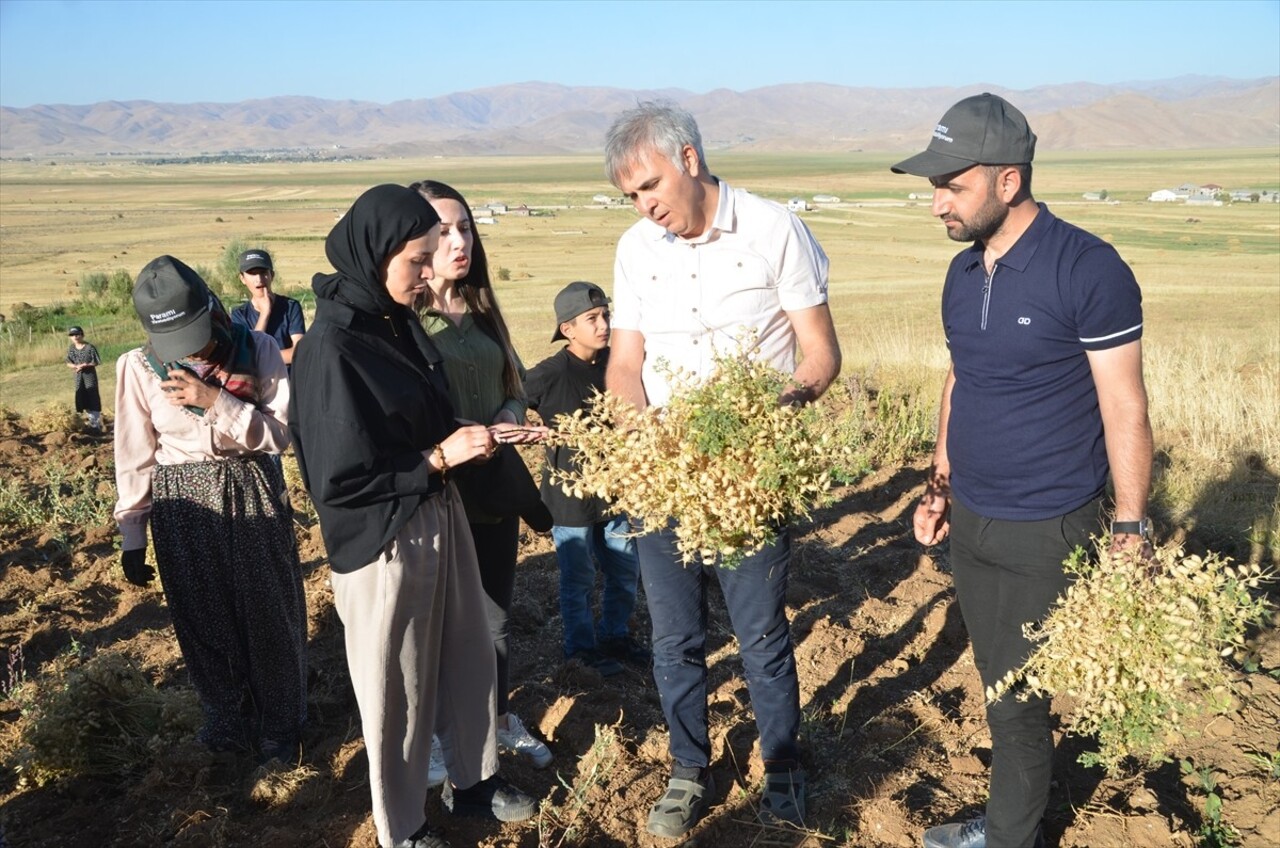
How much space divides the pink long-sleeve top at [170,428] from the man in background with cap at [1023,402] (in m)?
2.42

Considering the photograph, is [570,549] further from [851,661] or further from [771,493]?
[771,493]

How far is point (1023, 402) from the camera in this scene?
9.57 ft

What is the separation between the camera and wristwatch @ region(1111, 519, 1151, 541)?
9.04 feet

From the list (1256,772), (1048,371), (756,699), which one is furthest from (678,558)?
(1256,772)

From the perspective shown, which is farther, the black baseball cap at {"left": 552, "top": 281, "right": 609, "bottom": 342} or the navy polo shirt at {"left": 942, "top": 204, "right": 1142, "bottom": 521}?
the black baseball cap at {"left": 552, "top": 281, "right": 609, "bottom": 342}

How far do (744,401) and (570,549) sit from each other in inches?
89.0

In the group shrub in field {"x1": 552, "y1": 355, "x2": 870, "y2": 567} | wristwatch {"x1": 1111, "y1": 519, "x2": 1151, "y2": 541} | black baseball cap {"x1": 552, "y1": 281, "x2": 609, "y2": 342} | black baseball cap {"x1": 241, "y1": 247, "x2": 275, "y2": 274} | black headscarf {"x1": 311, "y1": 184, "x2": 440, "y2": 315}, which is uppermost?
black headscarf {"x1": 311, "y1": 184, "x2": 440, "y2": 315}

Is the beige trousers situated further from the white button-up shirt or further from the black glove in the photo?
the black glove

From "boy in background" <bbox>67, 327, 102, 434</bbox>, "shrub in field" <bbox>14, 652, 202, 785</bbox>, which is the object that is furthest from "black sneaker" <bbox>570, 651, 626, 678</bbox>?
"boy in background" <bbox>67, 327, 102, 434</bbox>

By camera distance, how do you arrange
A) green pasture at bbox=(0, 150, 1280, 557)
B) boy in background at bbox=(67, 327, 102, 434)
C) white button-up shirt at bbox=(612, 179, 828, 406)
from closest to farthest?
white button-up shirt at bbox=(612, 179, 828, 406), green pasture at bbox=(0, 150, 1280, 557), boy in background at bbox=(67, 327, 102, 434)

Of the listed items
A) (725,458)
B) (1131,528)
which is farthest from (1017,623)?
(725,458)

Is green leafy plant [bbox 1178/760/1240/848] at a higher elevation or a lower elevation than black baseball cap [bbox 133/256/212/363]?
lower

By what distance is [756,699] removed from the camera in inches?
137

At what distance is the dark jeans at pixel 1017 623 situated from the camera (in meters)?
2.91
